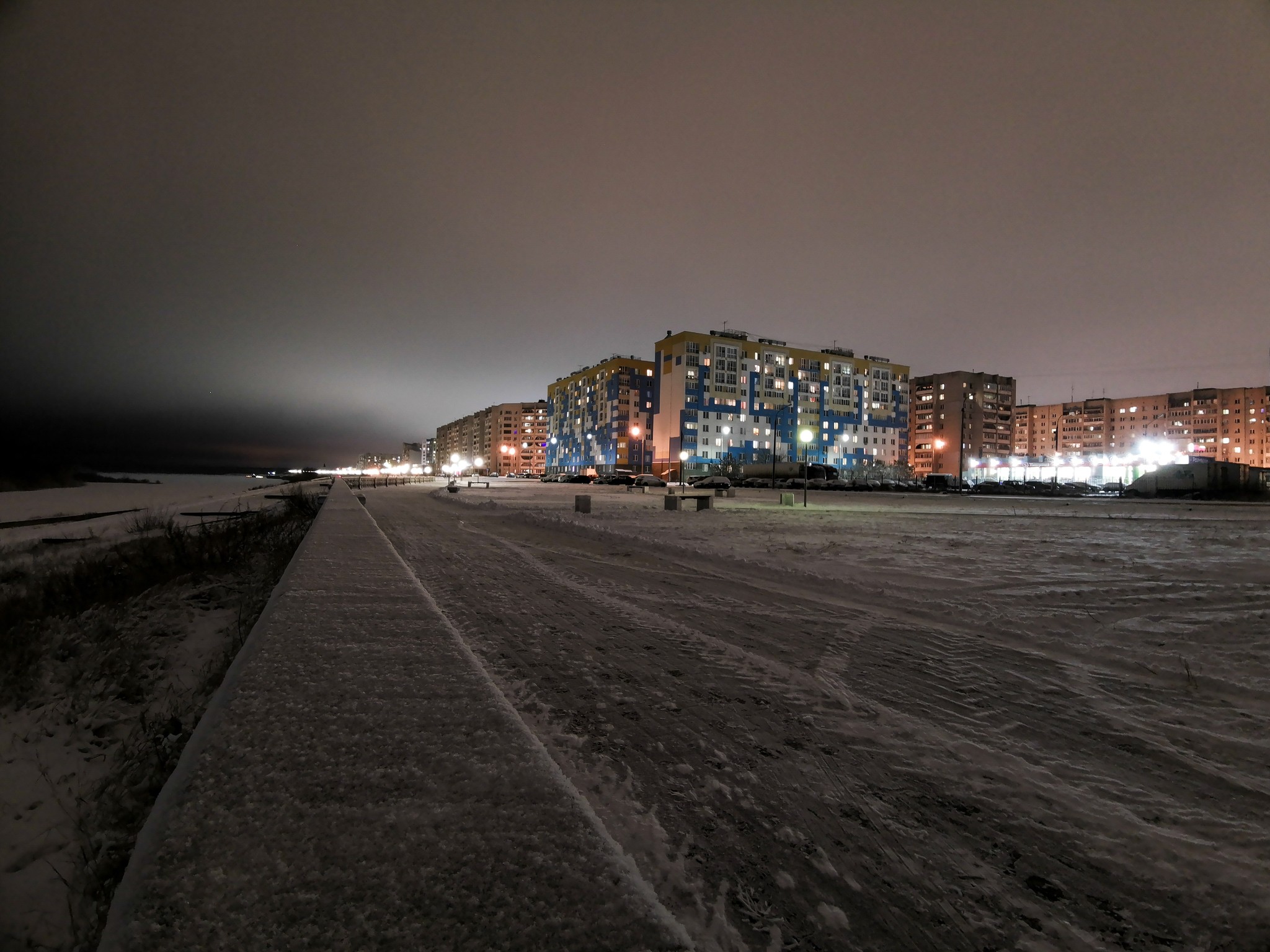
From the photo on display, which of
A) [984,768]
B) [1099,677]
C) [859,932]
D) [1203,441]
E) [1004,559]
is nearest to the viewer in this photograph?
[859,932]

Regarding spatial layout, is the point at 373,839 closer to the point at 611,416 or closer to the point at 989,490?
the point at 989,490

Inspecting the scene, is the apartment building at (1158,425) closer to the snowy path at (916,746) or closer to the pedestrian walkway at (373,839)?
the snowy path at (916,746)

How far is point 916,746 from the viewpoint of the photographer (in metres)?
3.92

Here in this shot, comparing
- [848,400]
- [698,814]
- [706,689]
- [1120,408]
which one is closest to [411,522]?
[706,689]

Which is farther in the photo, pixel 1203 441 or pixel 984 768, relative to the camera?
pixel 1203 441

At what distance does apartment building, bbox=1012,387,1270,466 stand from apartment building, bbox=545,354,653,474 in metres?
91.5

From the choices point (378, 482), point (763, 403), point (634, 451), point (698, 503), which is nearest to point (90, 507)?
point (378, 482)

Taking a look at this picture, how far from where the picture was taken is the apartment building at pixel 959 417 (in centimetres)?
13762

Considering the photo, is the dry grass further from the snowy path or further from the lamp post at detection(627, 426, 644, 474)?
the lamp post at detection(627, 426, 644, 474)

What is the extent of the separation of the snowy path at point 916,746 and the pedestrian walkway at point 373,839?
603 millimetres

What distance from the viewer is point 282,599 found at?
6.53 m

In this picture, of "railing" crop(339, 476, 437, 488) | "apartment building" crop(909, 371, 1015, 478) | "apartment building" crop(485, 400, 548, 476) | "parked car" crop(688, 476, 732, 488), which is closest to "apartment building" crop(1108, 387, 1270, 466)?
"apartment building" crop(909, 371, 1015, 478)

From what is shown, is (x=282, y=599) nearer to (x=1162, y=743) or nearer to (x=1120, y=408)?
(x=1162, y=743)

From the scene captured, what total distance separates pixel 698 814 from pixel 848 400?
120m
